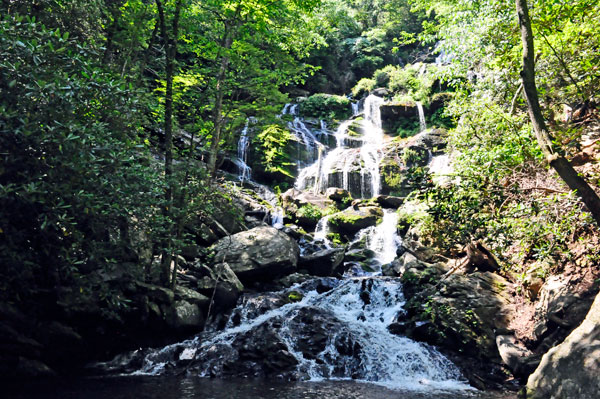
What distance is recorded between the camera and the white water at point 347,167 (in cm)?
2334

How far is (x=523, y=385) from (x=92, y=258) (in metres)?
8.37

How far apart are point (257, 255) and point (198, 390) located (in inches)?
229

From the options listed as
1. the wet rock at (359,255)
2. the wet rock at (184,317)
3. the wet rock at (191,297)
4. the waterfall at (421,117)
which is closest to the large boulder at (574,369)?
the wet rock at (184,317)

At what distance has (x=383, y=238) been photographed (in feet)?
59.6

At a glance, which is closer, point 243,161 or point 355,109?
point 243,161

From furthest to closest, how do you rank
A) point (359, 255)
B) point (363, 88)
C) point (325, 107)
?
point (363, 88), point (325, 107), point (359, 255)

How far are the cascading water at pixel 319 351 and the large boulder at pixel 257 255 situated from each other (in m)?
1.71

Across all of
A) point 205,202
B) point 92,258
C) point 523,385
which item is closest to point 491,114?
point 523,385

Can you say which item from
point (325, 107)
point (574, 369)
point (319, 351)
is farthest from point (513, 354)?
point (325, 107)

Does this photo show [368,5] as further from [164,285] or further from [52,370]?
[52,370]

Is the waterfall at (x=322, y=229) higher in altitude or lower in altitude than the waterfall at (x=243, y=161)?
lower

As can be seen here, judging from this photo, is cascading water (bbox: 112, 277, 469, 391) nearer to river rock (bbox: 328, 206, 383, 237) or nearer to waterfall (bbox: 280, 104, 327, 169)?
river rock (bbox: 328, 206, 383, 237)

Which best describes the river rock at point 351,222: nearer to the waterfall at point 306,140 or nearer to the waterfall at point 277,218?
the waterfall at point 277,218

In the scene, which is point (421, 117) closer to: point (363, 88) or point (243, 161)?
point (363, 88)
